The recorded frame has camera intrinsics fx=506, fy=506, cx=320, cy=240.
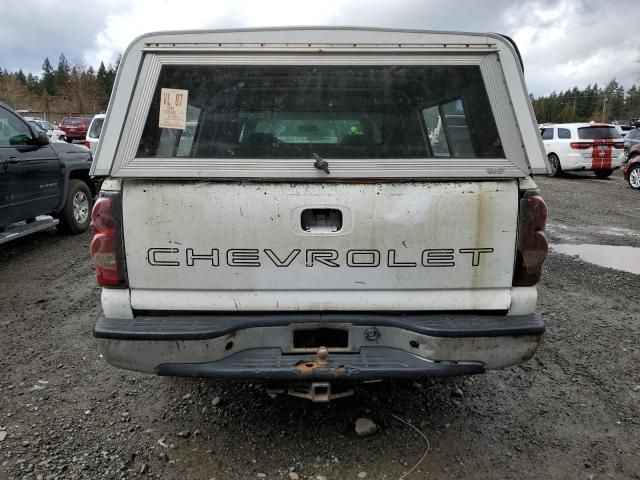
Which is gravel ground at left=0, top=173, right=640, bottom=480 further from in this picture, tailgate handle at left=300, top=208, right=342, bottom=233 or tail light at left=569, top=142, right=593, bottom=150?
tail light at left=569, top=142, right=593, bottom=150

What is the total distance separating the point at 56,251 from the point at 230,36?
541 centimetres

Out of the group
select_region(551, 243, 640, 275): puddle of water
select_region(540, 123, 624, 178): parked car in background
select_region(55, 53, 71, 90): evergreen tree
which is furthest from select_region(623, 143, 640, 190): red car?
select_region(55, 53, 71, 90): evergreen tree

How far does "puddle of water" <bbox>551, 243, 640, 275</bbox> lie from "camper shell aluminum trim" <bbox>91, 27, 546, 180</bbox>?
14.8ft

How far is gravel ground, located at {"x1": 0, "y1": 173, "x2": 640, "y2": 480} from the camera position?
258cm

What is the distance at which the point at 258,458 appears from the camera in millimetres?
2646

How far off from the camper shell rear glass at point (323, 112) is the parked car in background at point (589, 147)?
49.8ft

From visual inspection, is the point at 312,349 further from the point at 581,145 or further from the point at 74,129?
the point at 74,129

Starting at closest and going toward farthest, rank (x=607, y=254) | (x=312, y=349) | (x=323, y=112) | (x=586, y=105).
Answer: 1. (x=312, y=349)
2. (x=323, y=112)
3. (x=607, y=254)
4. (x=586, y=105)

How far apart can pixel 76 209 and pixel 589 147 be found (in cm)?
1489

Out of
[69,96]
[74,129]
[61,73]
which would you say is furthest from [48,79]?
[74,129]

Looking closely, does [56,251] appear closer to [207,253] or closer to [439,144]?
[207,253]

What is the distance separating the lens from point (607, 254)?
681 cm

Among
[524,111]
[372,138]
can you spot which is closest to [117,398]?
[372,138]

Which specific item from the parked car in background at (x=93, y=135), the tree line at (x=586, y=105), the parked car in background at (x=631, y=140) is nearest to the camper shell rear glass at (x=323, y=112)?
the parked car in background at (x=93, y=135)
